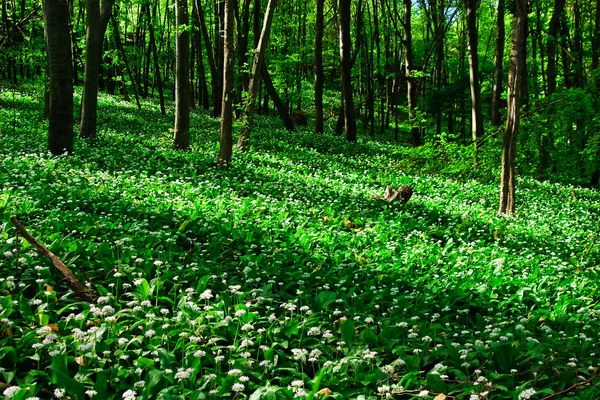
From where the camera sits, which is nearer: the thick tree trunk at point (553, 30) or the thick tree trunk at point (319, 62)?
the thick tree trunk at point (553, 30)

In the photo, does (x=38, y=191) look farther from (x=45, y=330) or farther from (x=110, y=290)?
(x=45, y=330)

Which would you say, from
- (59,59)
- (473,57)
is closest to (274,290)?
(59,59)

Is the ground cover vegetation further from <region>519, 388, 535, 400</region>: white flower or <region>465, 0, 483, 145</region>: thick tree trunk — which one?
<region>465, 0, 483, 145</region>: thick tree trunk

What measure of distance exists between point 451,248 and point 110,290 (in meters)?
5.48

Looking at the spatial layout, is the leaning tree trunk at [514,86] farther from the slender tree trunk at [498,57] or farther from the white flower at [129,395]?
the white flower at [129,395]

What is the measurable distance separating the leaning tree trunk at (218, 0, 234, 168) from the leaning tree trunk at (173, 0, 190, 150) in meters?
2.36

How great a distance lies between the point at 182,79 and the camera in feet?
44.6

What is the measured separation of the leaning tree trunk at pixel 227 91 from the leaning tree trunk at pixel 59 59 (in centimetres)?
342

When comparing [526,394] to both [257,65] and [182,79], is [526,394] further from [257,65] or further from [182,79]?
[182,79]

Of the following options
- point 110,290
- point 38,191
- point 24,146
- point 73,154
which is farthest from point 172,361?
point 24,146

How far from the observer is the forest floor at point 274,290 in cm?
344

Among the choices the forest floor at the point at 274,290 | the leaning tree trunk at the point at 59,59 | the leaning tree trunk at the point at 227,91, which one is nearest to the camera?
the forest floor at the point at 274,290

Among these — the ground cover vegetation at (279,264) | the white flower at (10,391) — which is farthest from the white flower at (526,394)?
the white flower at (10,391)

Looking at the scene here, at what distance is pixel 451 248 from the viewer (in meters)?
7.84
